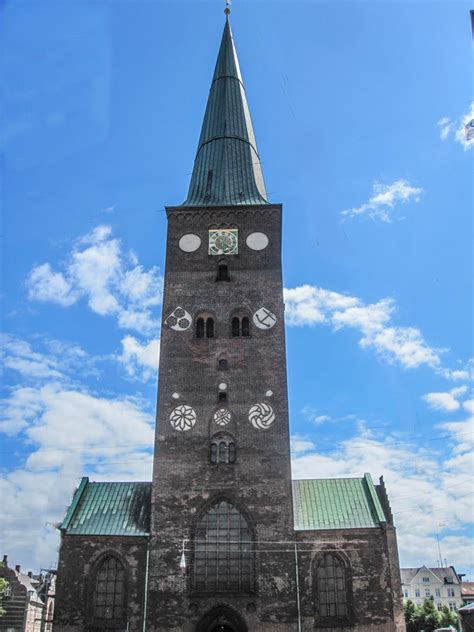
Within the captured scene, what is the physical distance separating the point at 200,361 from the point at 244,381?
2.84 m

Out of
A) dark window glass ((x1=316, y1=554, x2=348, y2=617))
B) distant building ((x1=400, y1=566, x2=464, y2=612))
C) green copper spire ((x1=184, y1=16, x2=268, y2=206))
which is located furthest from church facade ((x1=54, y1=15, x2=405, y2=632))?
distant building ((x1=400, y1=566, x2=464, y2=612))

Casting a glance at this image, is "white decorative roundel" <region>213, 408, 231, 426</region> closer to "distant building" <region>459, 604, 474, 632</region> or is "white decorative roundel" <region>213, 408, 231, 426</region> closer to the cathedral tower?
the cathedral tower

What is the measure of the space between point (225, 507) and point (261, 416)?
5214 millimetres

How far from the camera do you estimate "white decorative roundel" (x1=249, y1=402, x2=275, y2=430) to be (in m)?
33.5

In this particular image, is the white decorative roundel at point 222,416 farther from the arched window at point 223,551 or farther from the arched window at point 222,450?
the arched window at point 223,551

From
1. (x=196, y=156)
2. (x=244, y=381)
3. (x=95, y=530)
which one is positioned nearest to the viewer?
(x=95, y=530)

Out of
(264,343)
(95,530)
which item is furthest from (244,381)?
(95,530)

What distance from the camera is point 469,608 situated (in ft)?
124

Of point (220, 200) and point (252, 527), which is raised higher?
point (220, 200)

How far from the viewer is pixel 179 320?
3669 cm

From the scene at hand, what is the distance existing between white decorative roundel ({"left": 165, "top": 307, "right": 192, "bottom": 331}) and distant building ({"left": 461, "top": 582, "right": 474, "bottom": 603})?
73.4 meters

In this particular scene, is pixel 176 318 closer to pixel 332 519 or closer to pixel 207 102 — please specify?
pixel 332 519

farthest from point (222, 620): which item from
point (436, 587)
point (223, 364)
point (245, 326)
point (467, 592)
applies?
point (467, 592)

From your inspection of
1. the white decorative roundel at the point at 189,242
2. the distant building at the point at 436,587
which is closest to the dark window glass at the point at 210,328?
the white decorative roundel at the point at 189,242
